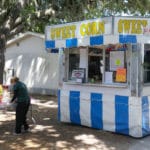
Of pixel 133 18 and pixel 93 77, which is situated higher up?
pixel 133 18

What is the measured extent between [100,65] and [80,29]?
114cm

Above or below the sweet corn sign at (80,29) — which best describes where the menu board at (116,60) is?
below

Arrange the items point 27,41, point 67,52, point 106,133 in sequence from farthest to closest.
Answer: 1. point 27,41
2. point 67,52
3. point 106,133

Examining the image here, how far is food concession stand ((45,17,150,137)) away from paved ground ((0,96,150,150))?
337 millimetres

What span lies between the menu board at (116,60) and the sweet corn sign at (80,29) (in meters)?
0.78


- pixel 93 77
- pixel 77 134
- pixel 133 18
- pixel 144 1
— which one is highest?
pixel 144 1

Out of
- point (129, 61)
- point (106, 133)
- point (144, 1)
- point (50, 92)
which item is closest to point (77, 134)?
point (106, 133)

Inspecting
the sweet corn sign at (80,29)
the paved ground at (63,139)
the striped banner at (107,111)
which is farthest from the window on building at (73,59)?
the paved ground at (63,139)

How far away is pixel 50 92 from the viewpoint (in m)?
20.8

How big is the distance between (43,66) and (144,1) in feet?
24.0

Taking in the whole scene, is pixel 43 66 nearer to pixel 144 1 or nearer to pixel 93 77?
pixel 144 1

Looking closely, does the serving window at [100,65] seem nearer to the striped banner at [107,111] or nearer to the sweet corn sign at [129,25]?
the striped banner at [107,111]

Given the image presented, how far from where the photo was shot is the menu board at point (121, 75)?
9828mm

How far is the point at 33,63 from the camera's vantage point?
2184 cm
